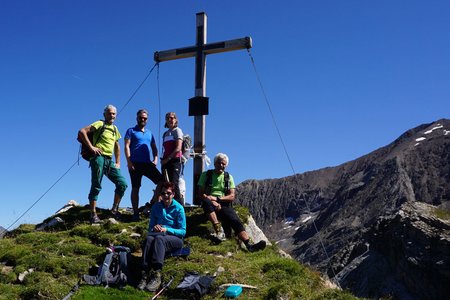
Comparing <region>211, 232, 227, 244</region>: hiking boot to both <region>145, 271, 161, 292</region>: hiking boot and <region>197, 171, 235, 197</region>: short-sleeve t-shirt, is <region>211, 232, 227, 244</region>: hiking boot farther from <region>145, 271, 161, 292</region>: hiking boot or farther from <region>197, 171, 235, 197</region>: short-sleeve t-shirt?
<region>145, 271, 161, 292</region>: hiking boot

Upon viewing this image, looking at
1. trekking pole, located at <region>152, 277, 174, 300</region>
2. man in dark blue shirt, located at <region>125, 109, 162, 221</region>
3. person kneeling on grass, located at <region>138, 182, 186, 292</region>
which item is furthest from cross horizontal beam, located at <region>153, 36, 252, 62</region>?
trekking pole, located at <region>152, 277, 174, 300</region>

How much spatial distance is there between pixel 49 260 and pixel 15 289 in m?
1.28

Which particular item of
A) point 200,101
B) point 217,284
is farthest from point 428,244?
point 217,284

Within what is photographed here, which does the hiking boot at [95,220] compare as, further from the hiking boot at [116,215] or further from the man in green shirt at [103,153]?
the hiking boot at [116,215]

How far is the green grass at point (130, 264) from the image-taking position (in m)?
8.97

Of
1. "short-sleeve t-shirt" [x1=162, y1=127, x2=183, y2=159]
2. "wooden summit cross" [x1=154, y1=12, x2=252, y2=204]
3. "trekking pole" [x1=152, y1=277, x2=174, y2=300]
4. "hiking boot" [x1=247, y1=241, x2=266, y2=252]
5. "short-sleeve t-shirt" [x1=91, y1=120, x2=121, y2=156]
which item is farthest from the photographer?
"wooden summit cross" [x1=154, y1=12, x2=252, y2=204]

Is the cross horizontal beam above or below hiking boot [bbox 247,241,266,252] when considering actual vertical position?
above

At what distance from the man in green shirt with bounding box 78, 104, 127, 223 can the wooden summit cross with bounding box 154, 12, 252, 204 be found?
286 cm

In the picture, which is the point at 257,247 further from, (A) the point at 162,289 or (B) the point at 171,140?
(B) the point at 171,140

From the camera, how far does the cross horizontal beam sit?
15437 mm

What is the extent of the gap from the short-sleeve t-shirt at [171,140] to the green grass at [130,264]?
6.93 feet

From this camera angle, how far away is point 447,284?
6212 centimetres

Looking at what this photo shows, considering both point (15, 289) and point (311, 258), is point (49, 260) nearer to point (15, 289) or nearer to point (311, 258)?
point (15, 289)

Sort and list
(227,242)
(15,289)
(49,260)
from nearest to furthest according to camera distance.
Result: (15,289)
(49,260)
(227,242)
